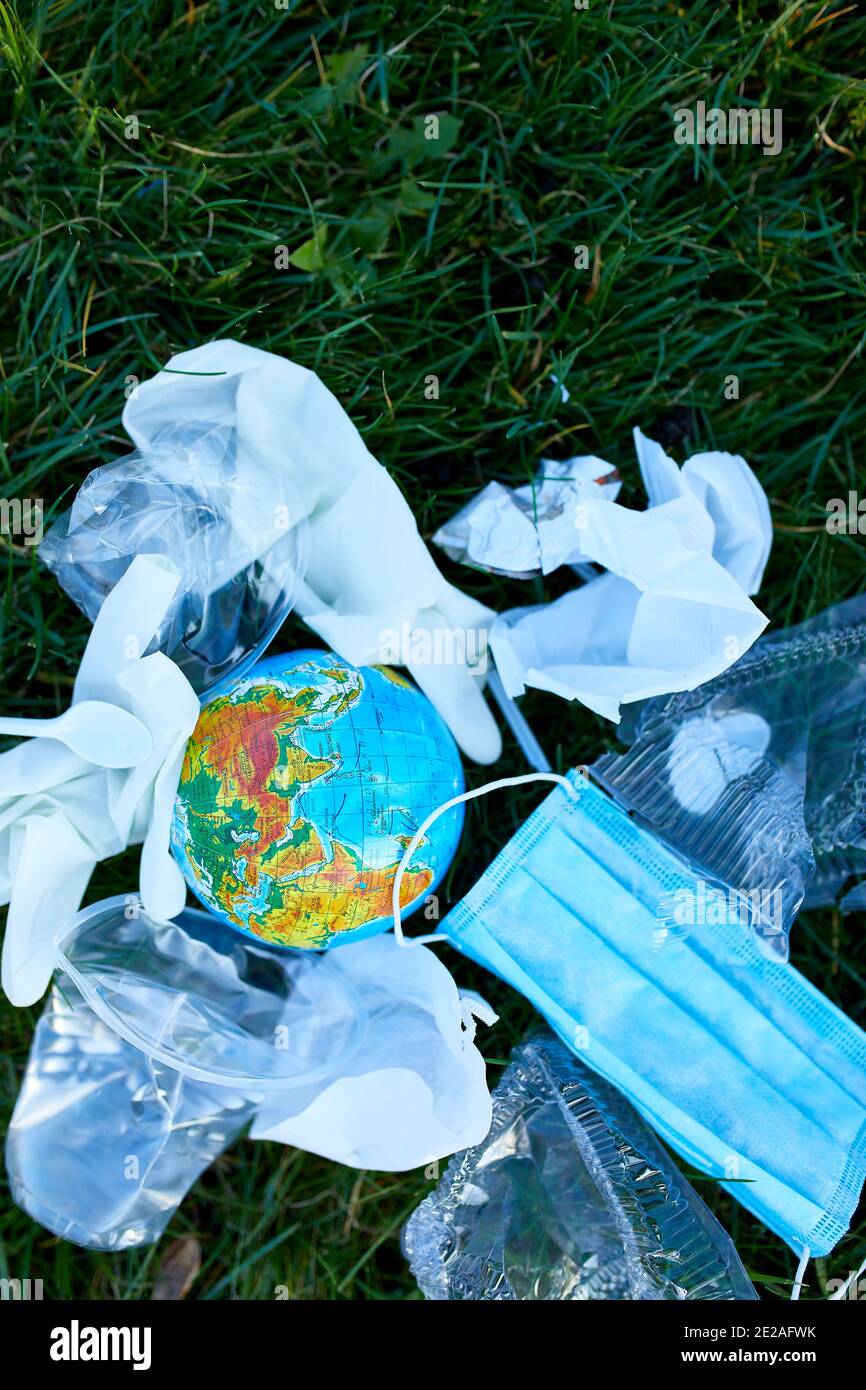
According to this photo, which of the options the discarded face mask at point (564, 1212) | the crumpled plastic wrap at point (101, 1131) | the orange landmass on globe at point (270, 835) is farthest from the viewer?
the crumpled plastic wrap at point (101, 1131)

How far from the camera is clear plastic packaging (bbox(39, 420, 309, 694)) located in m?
2.10

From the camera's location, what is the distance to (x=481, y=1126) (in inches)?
82.4

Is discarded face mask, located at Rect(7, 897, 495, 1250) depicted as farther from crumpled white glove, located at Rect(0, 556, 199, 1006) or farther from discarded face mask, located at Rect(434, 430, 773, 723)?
discarded face mask, located at Rect(434, 430, 773, 723)

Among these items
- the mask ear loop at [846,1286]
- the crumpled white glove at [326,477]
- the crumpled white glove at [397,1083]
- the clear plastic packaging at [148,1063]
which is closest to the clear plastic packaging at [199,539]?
the crumpled white glove at [326,477]

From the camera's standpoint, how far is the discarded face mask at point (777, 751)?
7.36 feet

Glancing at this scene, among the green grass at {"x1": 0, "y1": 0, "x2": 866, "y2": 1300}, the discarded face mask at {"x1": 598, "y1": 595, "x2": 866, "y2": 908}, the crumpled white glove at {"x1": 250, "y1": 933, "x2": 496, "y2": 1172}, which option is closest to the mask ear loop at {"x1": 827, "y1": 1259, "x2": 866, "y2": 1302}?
the green grass at {"x1": 0, "y1": 0, "x2": 866, "y2": 1300}

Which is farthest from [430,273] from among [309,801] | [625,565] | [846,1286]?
[846,1286]

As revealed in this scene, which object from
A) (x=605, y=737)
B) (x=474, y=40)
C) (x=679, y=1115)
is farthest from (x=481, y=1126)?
(x=474, y=40)

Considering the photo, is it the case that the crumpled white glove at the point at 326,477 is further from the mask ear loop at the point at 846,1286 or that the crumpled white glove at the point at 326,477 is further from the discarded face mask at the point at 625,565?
the mask ear loop at the point at 846,1286

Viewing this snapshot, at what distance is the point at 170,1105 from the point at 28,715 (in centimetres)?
93

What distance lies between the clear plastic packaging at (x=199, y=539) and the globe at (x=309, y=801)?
0.14 metres

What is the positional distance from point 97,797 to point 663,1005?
3.96ft

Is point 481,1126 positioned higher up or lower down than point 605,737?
lower down

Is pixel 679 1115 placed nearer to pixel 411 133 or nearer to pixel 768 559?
pixel 768 559
